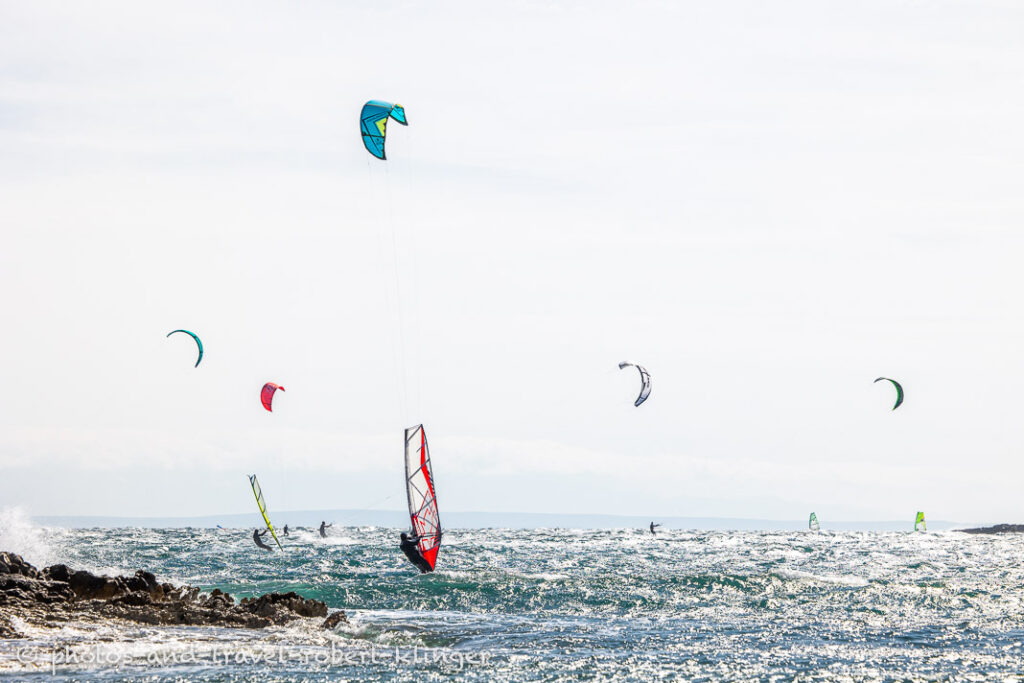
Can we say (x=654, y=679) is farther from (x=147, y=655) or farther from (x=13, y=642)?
(x=13, y=642)

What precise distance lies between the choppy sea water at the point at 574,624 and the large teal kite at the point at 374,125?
7.65m

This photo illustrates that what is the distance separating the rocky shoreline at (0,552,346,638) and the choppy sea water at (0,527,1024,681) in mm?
570

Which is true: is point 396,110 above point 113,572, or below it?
above

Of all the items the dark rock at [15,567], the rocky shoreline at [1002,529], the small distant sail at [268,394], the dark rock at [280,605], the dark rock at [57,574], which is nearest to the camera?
the dark rock at [15,567]

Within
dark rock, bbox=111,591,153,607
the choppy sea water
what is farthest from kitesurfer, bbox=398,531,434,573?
dark rock, bbox=111,591,153,607

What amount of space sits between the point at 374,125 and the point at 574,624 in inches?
351

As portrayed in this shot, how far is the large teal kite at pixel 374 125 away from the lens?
55.0 feet

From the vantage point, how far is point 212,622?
14375 millimetres

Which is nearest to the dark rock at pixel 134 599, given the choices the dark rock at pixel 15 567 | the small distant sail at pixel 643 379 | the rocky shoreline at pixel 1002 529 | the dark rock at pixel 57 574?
Result: the dark rock at pixel 57 574

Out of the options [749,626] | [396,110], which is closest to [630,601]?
[749,626]

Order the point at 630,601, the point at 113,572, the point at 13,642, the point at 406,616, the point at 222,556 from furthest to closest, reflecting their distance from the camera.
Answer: the point at 222,556 → the point at 113,572 → the point at 630,601 → the point at 406,616 → the point at 13,642

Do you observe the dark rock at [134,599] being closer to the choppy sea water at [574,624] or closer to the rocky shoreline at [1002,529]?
the choppy sea water at [574,624]

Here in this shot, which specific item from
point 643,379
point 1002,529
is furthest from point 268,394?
point 1002,529

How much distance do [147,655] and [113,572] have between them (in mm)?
12851
